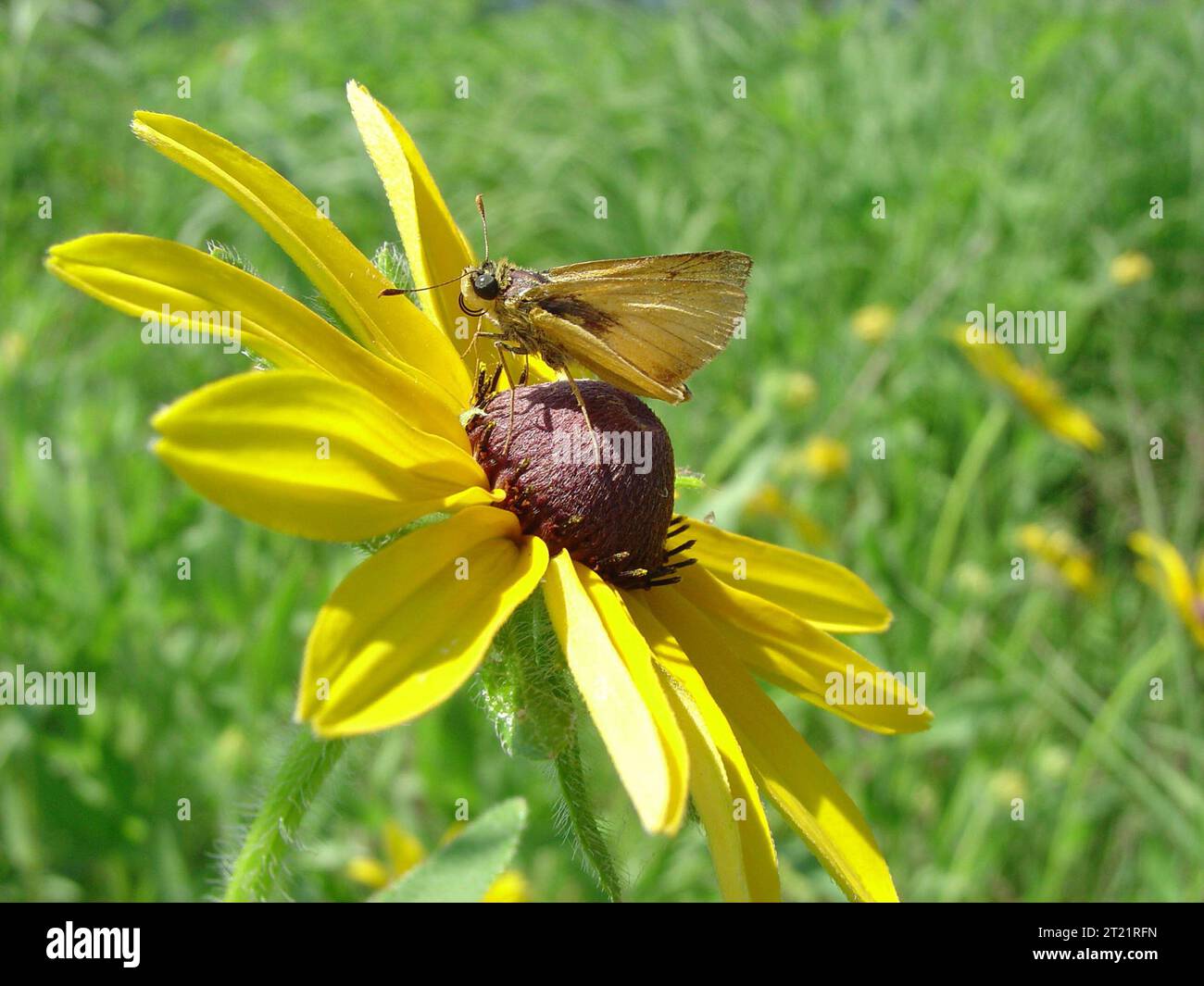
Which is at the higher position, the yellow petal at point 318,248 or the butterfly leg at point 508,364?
the yellow petal at point 318,248

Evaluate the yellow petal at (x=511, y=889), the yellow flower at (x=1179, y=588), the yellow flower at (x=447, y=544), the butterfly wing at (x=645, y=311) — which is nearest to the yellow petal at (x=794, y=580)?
the yellow flower at (x=447, y=544)

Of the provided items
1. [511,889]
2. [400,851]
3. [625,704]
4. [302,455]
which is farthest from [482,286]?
[511,889]

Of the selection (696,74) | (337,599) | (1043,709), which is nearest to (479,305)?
(337,599)

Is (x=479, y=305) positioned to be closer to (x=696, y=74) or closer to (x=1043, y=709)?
(x=1043, y=709)

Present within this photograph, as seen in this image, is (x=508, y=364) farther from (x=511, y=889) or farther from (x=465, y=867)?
(x=511, y=889)

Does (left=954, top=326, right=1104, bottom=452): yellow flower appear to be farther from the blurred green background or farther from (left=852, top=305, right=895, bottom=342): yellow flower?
(left=852, top=305, right=895, bottom=342): yellow flower

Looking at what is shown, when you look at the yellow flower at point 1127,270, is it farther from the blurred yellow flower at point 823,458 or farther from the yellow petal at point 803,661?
the yellow petal at point 803,661
